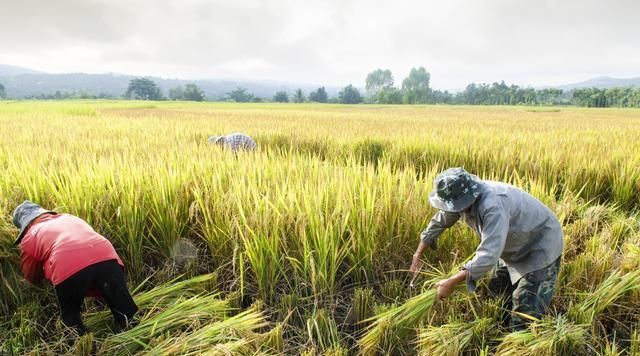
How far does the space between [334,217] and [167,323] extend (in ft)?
3.31

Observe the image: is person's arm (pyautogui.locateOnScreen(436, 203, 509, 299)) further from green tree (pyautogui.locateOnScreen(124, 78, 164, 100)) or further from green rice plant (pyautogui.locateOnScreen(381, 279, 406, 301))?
green tree (pyautogui.locateOnScreen(124, 78, 164, 100))

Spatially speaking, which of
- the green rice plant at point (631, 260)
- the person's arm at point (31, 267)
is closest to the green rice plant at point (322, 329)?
the person's arm at point (31, 267)

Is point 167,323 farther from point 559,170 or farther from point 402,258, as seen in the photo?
point 559,170

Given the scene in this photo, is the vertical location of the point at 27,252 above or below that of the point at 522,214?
below

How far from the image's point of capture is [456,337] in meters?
1.62

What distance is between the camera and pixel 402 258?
2260 mm

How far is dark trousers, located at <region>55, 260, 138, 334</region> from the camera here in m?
1.72

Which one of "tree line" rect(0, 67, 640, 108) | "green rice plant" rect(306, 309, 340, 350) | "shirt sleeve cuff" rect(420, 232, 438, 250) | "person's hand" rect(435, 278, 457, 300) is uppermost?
"tree line" rect(0, 67, 640, 108)

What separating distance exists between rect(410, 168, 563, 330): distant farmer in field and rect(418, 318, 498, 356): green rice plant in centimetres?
14

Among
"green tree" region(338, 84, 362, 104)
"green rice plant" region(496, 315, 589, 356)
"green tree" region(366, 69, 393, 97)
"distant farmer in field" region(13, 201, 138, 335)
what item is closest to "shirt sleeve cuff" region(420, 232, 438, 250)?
"green rice plant" region(496, 315, 589, 356)

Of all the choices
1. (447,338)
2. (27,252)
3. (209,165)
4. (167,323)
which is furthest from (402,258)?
(27,252)

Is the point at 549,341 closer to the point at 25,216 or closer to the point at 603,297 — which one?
the point at 603,297

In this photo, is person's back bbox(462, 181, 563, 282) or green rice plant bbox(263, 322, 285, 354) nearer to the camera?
green rice plant bbox(263, 322, 285, 354)

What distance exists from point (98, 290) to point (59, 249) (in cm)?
26
